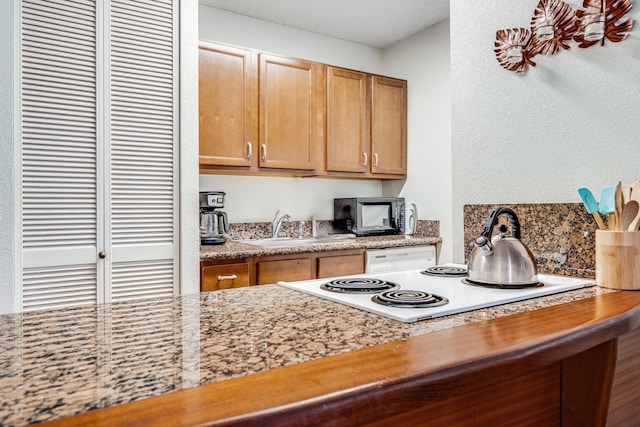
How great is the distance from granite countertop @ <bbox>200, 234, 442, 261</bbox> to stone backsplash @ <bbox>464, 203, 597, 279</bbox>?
1341mm

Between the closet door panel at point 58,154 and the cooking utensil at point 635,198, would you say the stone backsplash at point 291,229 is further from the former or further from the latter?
the cooking utensil at point 635,198

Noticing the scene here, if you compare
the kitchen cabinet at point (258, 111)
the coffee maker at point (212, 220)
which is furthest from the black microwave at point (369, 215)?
the coffee maker at point (212, 220)

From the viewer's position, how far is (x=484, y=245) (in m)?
1.19

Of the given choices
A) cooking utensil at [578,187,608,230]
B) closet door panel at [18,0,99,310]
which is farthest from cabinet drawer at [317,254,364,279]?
cooking utensil at [578,187,608,230]

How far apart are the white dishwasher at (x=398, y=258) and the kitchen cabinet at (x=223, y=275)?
89 centimetres

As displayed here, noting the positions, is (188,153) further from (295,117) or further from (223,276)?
(295,117)

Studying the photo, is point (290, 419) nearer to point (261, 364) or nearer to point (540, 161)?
point (261, 364)

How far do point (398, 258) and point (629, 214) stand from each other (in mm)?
1911

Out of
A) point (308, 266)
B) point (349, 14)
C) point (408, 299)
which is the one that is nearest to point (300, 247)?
point (308, 266)

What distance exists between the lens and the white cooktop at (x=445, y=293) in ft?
2.93

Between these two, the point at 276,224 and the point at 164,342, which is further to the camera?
the point at 276,224

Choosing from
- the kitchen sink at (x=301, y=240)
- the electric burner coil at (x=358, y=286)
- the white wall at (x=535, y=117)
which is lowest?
the electric burner coil at (x=358, y=286)

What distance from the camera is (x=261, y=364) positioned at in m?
0.60

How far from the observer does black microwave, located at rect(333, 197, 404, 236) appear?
3301mm
